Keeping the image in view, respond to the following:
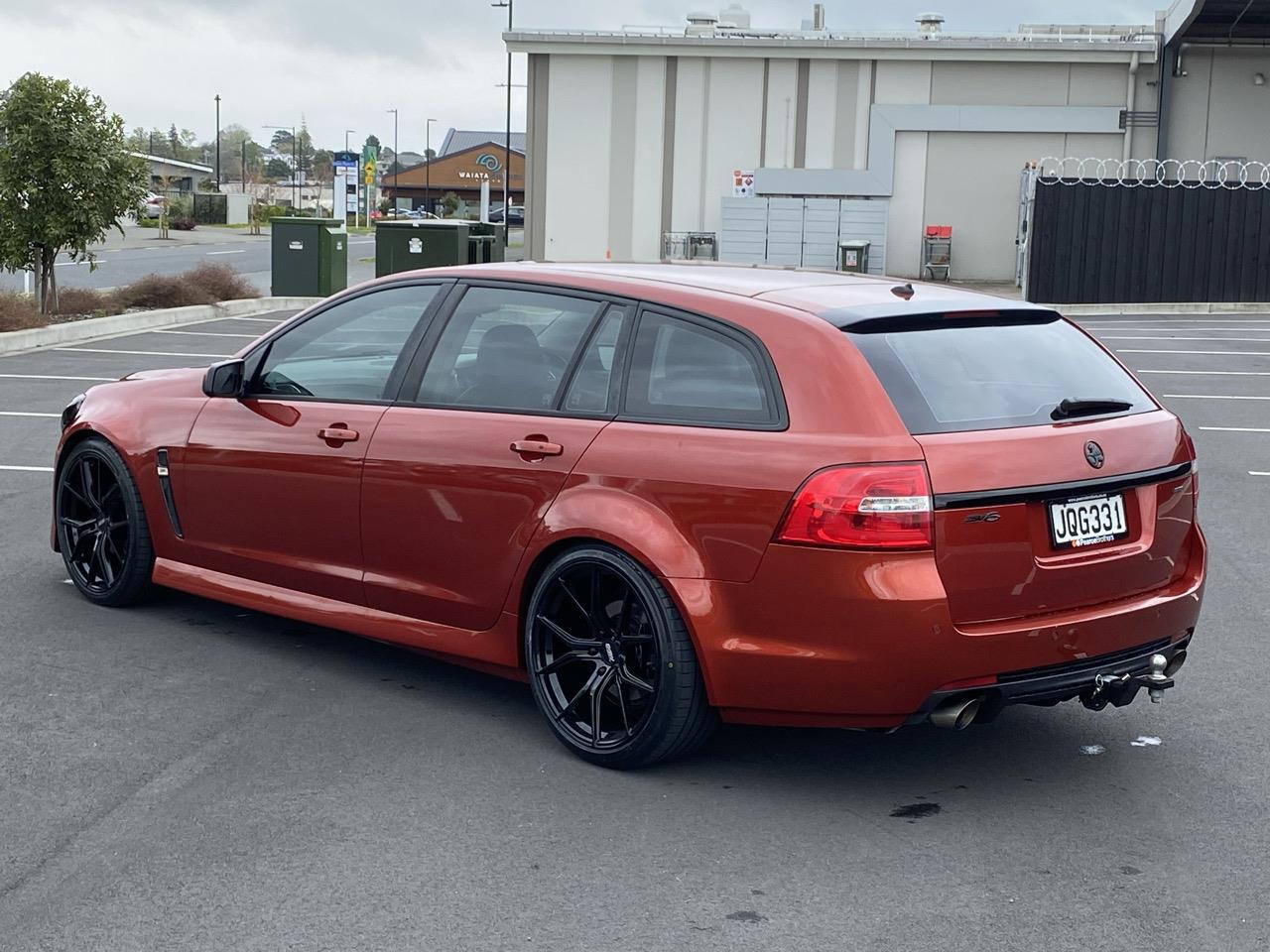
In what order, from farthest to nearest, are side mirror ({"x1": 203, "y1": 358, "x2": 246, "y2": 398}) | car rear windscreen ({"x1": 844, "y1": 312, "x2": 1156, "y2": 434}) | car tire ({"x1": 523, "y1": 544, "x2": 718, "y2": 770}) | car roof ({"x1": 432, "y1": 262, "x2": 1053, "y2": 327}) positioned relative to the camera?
side mirror ({"x1": 203, "y1": 358, "x2": 246, "y2": 398}), car roof ({"x1": 432, "y1": 262, "x2": 1053, "y2": 327}), car tire ({"x1": 523, "y1": 544, "x2": 718, "y2": 770}), car rear windscreen ({"x1": 844, "y1": 312, "x2": 1156, "y2": 434})

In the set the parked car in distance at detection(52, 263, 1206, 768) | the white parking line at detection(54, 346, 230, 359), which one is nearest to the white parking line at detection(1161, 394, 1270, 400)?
the white parking line at detection(54, 346, 230, 359)

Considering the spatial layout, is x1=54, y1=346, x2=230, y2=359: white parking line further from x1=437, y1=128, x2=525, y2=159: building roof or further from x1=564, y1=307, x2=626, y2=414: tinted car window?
x1=437, y1=128, x2=525, y2=159: building roof

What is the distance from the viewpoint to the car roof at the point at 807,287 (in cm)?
494

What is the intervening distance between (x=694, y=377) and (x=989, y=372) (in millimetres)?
868

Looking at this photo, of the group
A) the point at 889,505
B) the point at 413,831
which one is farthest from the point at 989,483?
the point at 413,831

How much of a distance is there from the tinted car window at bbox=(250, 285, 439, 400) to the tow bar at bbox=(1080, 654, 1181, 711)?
255 centimetres

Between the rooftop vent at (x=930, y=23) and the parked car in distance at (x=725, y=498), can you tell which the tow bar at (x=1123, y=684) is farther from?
the rooftop vent at (x=930, y=23)

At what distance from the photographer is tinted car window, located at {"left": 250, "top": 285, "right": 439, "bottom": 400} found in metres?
5.83

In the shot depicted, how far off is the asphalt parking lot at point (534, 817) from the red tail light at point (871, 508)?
814 mm

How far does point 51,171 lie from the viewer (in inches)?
782

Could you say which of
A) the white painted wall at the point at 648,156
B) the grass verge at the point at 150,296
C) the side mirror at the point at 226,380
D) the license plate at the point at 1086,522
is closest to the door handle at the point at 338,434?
the side mirror at the point at 226,380

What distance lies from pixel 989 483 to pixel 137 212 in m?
18.3

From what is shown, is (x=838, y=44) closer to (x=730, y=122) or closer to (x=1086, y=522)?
(x=730, y=122)

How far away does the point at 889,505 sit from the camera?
14.4 feet
